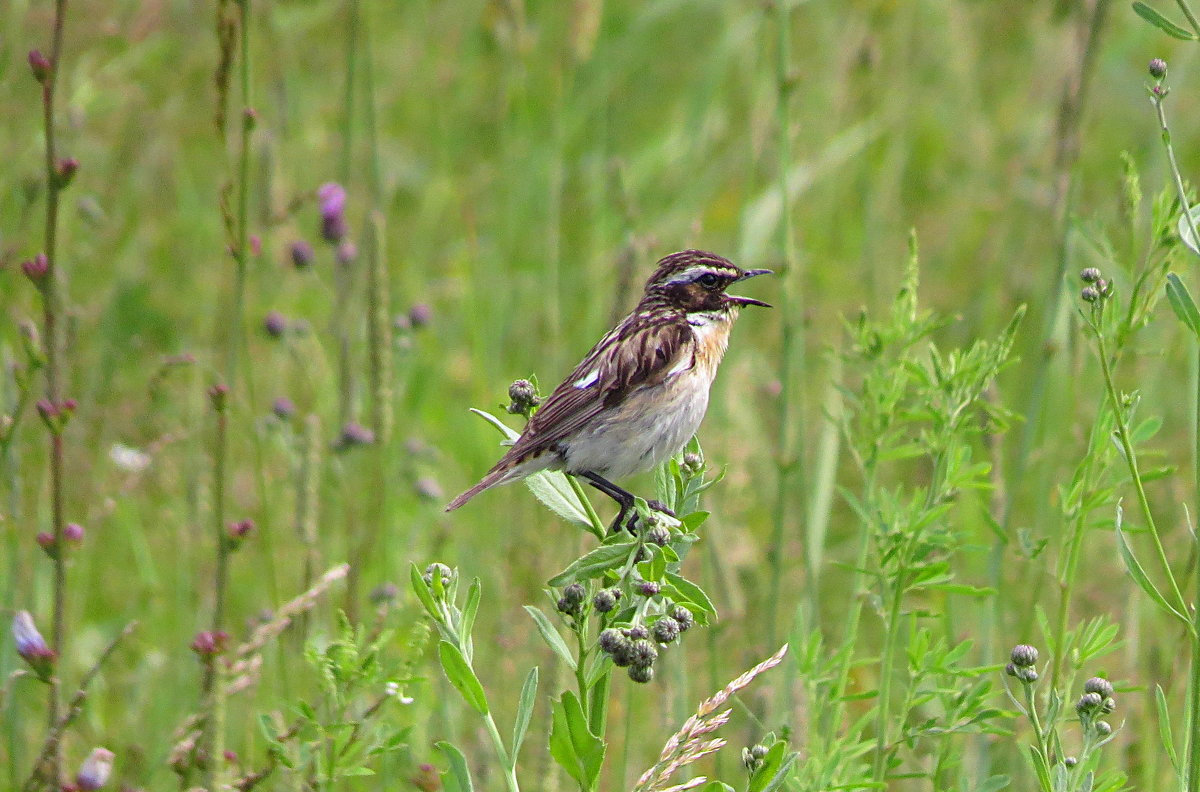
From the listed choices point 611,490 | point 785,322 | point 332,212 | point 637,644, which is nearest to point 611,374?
point 611,490

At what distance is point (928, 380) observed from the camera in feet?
9.70

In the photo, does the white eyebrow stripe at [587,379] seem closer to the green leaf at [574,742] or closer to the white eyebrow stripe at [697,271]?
the white eyebrow stripe at [697,271]

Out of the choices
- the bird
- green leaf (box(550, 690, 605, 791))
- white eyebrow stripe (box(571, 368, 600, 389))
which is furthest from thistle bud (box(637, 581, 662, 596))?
white eyebrow stripe (box(571, 368, 600, 389))

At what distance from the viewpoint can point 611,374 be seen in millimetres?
3484

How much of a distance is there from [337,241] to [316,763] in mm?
2276

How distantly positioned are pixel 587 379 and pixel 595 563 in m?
1.14

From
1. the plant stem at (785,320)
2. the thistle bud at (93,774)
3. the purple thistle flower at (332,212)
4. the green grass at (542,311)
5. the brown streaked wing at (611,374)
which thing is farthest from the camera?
the purple thistle flower at (332,212)

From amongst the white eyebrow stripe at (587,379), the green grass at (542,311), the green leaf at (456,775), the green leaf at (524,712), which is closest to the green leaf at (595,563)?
the green leaf at (524,712)

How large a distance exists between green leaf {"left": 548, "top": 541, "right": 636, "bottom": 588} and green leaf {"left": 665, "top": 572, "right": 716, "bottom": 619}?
3.3 inches

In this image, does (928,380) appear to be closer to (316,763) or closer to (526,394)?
(526,394)

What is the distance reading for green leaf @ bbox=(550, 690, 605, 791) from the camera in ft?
7.08

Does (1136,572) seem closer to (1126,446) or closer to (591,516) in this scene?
(1126,446)

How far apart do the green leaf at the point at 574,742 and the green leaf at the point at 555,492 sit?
46 cm

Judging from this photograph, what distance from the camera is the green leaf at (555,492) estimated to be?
2.58 m
